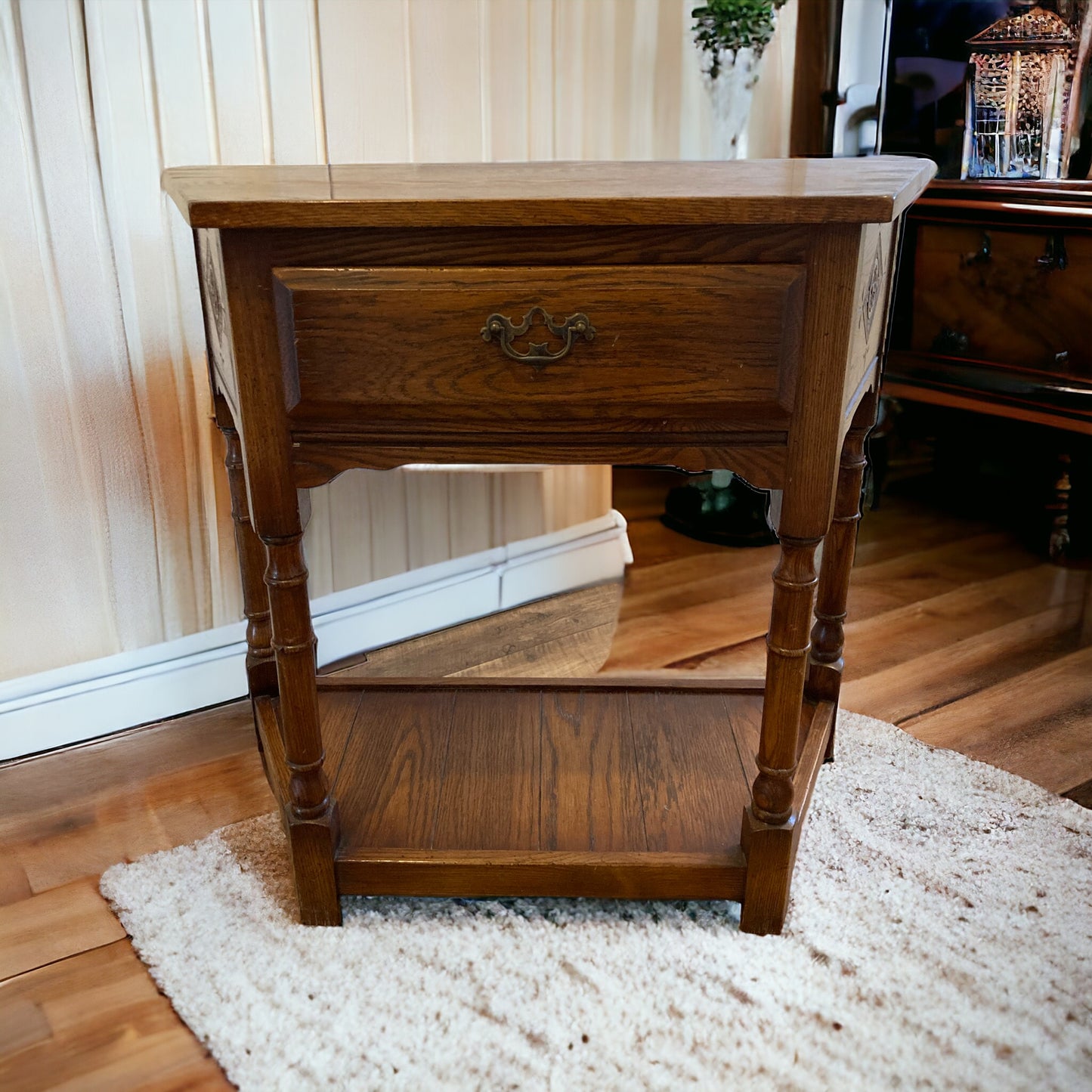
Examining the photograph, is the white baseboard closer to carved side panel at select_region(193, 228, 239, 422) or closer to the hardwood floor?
the hardwood floor

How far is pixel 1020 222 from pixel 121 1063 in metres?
1.88

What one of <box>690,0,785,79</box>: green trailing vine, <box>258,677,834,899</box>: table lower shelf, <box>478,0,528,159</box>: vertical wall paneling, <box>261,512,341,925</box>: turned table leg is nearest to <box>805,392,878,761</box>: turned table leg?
<box>258,677,834,899</box>: table lower shelf

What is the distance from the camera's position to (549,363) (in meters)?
0.93

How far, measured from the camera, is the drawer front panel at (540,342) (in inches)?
35.9

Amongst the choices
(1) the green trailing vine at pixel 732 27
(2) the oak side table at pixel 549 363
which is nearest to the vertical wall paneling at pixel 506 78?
(1) the green trailing vine at pixel 732 27

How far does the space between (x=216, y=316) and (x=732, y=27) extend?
121 centimetres

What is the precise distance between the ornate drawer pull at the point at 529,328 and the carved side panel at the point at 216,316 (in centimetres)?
22

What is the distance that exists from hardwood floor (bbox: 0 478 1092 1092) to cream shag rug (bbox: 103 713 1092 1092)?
0.19ft

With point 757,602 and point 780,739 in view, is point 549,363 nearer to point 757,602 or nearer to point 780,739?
point 780,739

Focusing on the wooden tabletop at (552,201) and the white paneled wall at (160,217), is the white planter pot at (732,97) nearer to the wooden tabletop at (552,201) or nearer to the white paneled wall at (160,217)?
the white paneled wall at (160,217)

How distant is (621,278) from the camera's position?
0.91m

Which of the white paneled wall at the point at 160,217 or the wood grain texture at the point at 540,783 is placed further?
the white paneled wall at the point at 160,217

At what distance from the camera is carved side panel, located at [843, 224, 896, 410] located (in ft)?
3.05

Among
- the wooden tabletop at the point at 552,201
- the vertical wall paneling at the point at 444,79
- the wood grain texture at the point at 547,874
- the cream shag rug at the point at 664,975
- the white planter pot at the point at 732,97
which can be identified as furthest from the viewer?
the white planter pot at the point at 732,97
